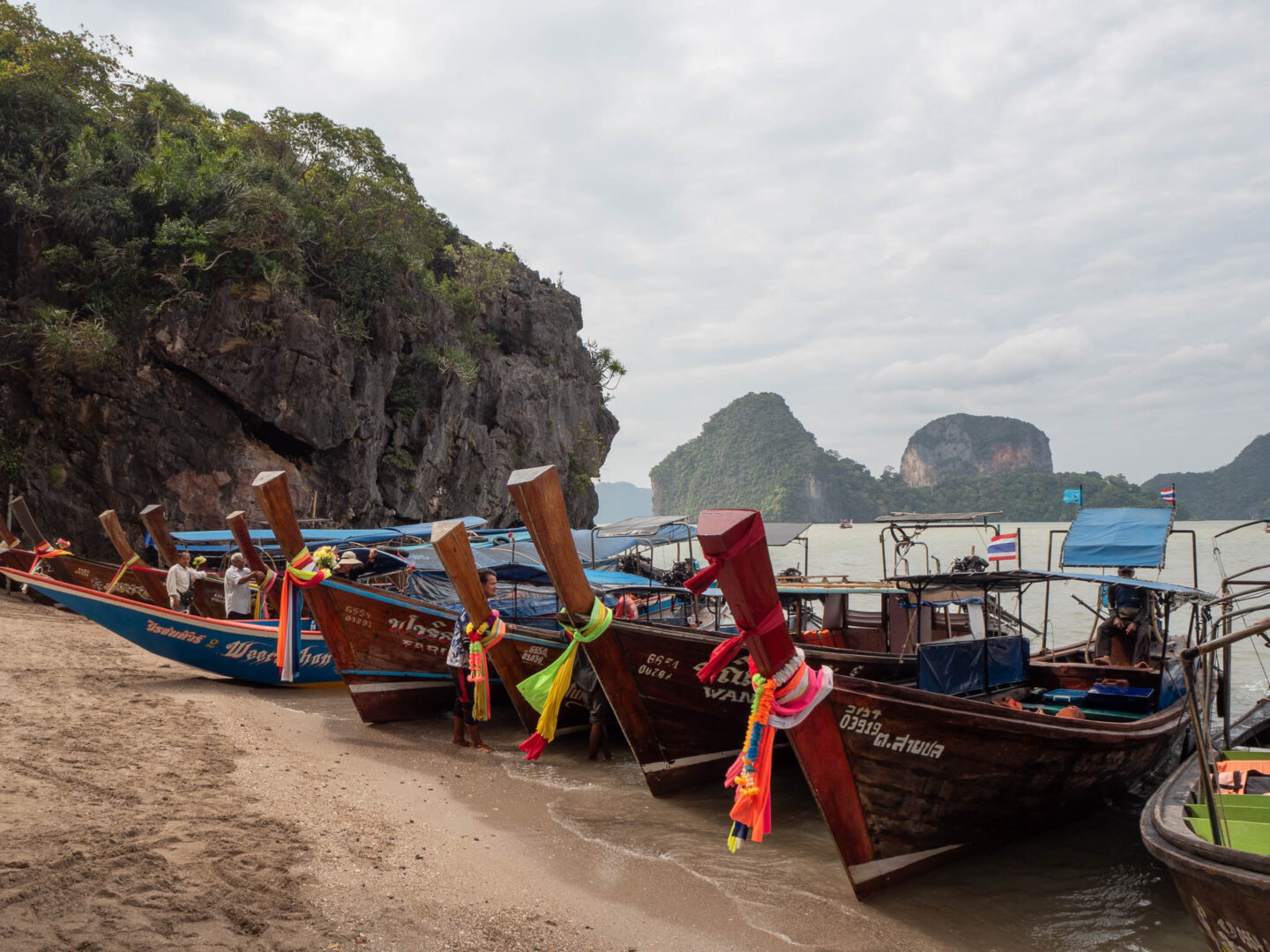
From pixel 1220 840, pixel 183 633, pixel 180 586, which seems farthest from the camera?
pixel 180 586

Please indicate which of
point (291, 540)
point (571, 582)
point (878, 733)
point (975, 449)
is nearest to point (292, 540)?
point (291, 540)

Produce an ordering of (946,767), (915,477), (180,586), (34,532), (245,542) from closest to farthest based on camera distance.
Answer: (946,767) → (245,542) → (180,586) → (34,532) → (915,477)

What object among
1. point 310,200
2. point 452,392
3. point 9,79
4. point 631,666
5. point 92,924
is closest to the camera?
point 92,924

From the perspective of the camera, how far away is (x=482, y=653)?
24.2 ft

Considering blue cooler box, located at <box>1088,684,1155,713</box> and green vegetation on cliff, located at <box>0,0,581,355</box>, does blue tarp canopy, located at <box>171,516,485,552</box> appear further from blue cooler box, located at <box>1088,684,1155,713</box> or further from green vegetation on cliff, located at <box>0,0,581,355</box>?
blue cooler box, located at <box>1088,684,1155,713</box>

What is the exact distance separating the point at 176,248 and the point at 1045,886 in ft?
75.7

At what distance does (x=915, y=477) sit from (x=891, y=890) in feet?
398

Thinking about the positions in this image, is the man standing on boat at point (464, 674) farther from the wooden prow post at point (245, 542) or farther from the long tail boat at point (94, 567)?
the long tail boat at point (94, 567)

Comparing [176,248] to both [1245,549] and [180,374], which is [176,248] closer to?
[180,374]

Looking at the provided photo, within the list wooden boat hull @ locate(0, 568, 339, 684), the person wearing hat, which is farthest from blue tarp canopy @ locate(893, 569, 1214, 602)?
wooden boat hull @ locate(0, 568, 339, 684)

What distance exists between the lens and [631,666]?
6539 millimetres

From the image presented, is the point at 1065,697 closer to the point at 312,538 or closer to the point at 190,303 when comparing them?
the point at 312,538

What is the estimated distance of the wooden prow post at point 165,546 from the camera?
467 inches

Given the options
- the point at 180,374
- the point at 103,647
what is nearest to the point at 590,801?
the point at 103,647
